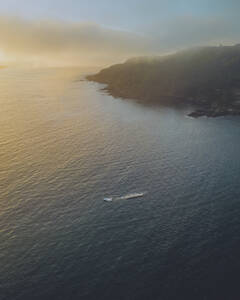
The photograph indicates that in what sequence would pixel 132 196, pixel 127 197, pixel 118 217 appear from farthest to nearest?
pixel 132 196 → pixel 127 197 → pixel 118 217

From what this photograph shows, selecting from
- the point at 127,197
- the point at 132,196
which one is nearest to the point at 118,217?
the point at 127,197

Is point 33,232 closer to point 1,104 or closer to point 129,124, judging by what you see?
point 129,124

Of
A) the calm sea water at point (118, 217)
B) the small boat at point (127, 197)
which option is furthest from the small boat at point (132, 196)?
the calm sea water at point (118, 217)

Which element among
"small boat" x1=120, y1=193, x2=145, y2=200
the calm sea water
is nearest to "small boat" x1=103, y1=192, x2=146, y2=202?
"small boat" x1=120, y1=193, x2=145, y2=200

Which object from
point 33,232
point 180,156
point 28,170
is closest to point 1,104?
point 28,170

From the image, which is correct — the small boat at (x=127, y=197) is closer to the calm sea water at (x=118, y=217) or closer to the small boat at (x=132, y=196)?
the small boat at (x=132, y=196)

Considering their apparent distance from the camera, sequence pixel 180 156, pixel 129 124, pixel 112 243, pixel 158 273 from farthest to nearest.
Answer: pixel 129 124 < pixel 180 156 < pixel 112 243 < pixel 158 273

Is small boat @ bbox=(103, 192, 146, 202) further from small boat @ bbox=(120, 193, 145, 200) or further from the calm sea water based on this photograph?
the calm sea water

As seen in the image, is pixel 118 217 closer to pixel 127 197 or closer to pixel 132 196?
pixel 127 197
